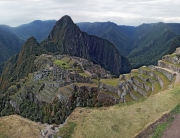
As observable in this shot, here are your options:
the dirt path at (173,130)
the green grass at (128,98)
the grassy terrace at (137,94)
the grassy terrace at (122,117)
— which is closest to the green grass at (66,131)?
the grassy terrace at (122,117)

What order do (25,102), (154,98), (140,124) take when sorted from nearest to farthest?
(140,124), (154,98), (25,102)

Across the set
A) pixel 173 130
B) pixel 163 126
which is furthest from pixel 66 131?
pixel 173 130

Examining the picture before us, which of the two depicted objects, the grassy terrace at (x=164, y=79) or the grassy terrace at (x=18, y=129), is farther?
the grassy terrace at (x=164, y=79)

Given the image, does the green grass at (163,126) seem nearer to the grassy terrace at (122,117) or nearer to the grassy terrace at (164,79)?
the grassy terrace at (122,117)

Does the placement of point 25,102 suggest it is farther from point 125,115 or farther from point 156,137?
point 156,137

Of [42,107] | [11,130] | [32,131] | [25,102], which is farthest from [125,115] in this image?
[25,102]

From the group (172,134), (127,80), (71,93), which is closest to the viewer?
(172,134)

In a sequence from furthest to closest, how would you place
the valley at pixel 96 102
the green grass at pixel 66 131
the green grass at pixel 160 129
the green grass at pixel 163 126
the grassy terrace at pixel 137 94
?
the grassy terrace at pixel 137 94
the valley at pixel 96 102
the green grass at pixel 66 131
the green grass at pixel 163 126
the green grass at pixel 160 129
